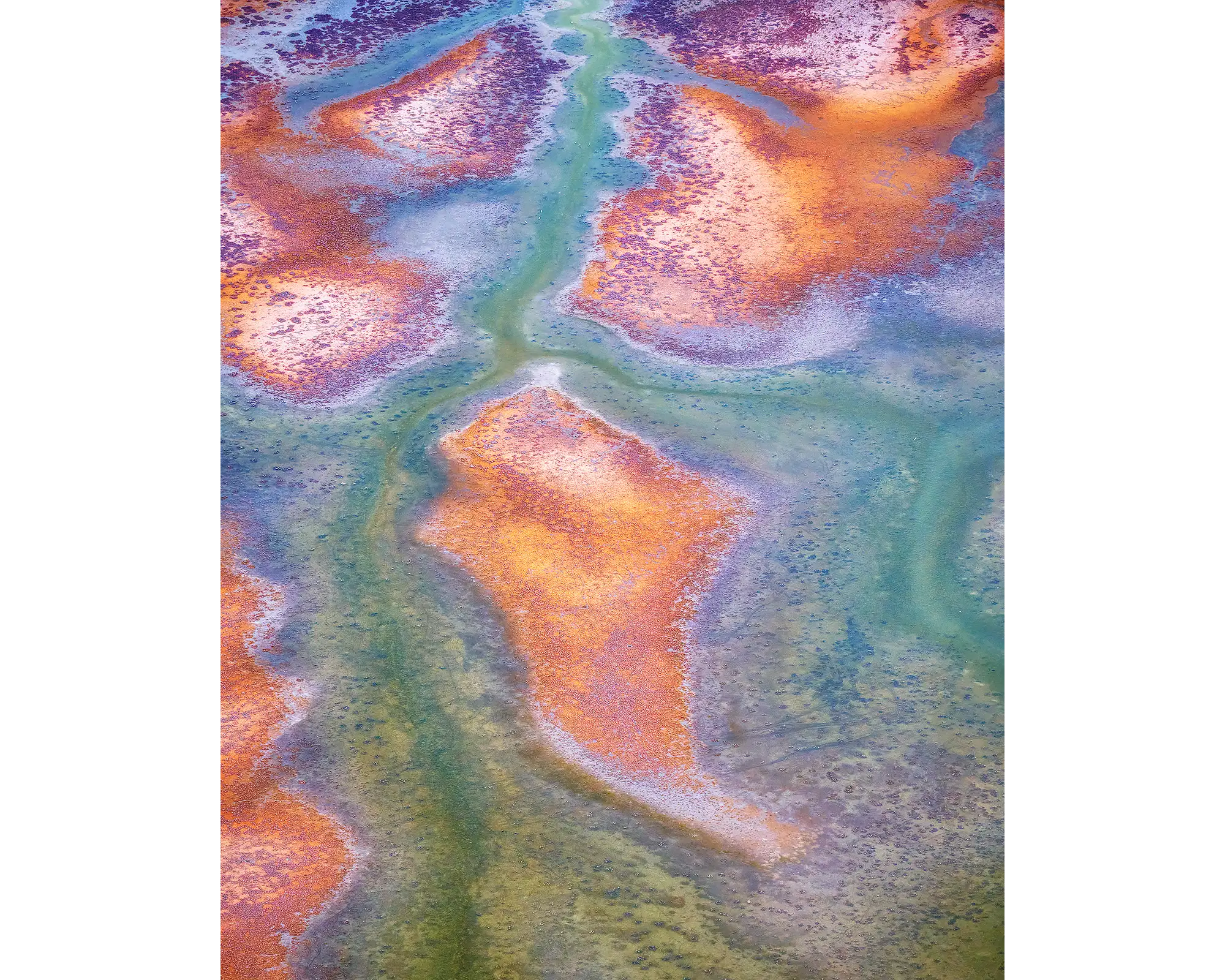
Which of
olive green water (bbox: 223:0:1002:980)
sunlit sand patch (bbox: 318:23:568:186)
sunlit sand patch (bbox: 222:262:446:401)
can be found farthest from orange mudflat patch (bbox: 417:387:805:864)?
sunlit sand patch (bbox: 318:23:568:186)

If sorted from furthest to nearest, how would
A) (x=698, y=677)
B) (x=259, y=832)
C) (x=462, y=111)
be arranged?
(x=462, y=111)
(x=698, y=677)
(x=259, y=832)

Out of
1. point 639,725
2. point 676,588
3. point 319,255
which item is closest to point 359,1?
point 319,255

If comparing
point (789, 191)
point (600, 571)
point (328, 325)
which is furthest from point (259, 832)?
point (789, 191)

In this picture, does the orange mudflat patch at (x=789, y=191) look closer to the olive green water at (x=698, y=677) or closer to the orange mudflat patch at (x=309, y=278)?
the olive green water at (x=698, y=677)

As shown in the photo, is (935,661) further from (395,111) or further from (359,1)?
(359,1)

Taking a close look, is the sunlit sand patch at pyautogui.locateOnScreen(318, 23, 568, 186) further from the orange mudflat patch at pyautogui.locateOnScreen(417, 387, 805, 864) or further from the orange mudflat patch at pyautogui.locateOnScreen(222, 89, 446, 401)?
the orange mudflat patch at pyautogui.locateOnScreen(417, 387, 805, 864)

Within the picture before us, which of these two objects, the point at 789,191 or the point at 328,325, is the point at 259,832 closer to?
the point at 328,325
